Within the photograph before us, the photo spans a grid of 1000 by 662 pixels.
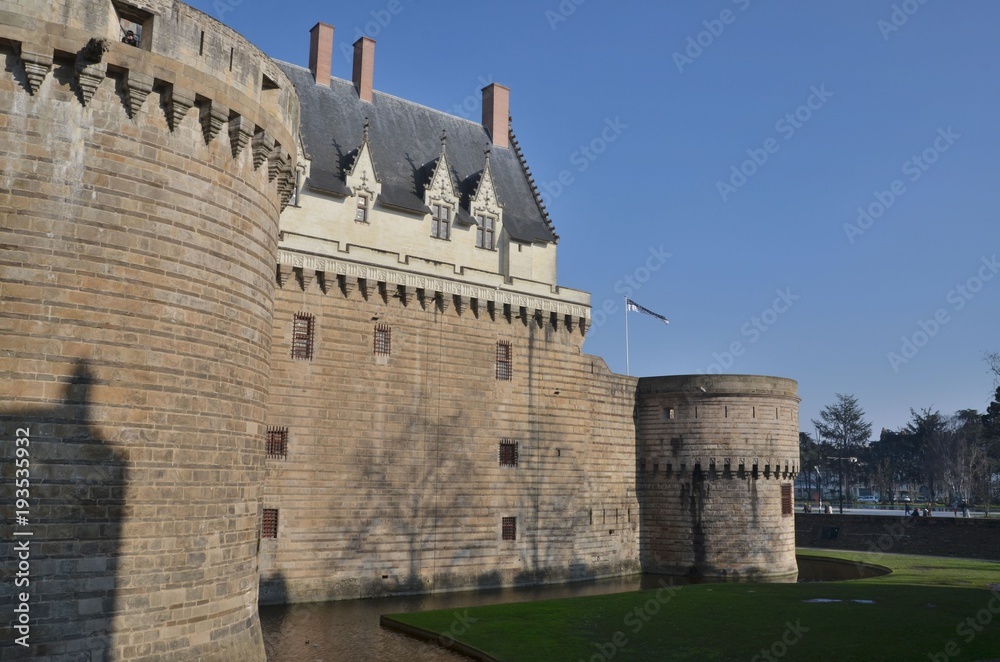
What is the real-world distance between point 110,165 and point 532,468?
82.2ft

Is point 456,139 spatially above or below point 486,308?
above

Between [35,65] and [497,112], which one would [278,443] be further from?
[497,112]

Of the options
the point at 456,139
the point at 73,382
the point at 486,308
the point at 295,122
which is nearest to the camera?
the point at 73,382

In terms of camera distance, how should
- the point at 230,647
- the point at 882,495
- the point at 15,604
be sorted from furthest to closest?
1. the point at 882,495
2. the point at 230,647
3. the point at 15,604

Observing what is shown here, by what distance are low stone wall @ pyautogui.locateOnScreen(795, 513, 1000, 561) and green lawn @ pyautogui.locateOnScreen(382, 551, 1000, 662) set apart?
1596 centimetres

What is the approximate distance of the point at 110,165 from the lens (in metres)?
13.3

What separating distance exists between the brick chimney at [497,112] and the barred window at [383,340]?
49.7ft

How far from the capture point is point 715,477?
4069 centimetres

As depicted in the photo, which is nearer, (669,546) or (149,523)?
(149,523)

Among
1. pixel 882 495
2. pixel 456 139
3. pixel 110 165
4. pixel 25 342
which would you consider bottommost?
pixel 882 495

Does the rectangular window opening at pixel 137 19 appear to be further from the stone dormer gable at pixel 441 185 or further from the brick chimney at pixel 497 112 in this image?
the brick chimney at pixel 497 112

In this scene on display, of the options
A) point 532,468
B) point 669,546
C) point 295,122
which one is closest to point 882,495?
point 669,546

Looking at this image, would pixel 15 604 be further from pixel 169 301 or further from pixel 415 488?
pixel 415 488

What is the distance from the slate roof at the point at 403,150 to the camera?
34531mm
